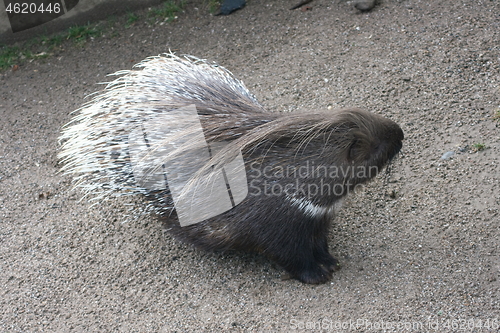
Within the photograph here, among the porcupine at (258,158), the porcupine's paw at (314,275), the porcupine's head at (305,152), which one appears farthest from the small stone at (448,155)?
the porcupine's paw at (314,275)

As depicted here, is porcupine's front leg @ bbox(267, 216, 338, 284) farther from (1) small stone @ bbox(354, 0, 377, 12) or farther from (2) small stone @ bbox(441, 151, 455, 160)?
(1) small stone @ bbox(354, 0, 377, 12)

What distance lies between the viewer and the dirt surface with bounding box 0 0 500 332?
114 inches

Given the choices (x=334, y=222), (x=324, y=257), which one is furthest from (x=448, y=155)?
(x=324, y=257)

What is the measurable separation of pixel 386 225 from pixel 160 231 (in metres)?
1.50

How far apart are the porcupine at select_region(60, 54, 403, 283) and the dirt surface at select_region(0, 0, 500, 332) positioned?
266 mm

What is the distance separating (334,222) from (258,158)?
925 millimetres

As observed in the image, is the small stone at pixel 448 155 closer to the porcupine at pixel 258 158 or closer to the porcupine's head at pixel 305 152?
the porcupine at pixel 258 158

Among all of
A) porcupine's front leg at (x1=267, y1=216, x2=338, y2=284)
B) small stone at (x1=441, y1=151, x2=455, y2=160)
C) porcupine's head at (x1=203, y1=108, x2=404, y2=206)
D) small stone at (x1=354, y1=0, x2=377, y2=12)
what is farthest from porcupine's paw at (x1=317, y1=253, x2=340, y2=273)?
small stone at (x1=354, y1=0, x2=377, y2=12)

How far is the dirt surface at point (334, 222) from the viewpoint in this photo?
2.91m

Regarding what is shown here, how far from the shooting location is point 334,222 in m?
3.47

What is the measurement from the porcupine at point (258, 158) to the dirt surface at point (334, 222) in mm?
266

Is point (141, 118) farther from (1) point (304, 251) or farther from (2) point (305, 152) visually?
(1) point (304, 251)

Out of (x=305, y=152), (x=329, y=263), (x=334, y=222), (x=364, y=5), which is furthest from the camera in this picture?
(x=364, y=5)

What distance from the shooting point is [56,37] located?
572 cm
